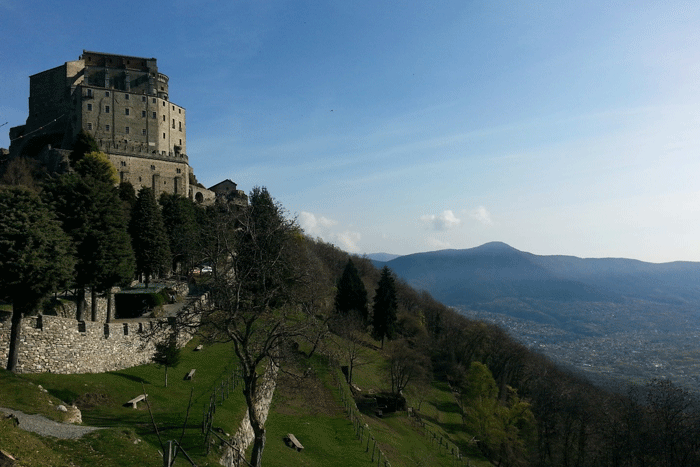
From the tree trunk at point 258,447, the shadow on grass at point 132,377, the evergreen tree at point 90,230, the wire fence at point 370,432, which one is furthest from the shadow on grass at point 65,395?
the wire fence at point 370,432

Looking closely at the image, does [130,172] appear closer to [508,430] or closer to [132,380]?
[132,380]

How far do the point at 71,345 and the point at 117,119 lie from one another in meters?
74.4

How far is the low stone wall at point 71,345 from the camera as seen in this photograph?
79.0 feet

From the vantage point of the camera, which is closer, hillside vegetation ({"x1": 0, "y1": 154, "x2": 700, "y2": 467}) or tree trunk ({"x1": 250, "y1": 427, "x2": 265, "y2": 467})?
tree trunk ({"x1": 250, "y1": 427, "x2": 265, "y2": 467})

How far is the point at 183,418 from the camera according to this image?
2362 centimetres

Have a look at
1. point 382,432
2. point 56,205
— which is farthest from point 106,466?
point 382,432

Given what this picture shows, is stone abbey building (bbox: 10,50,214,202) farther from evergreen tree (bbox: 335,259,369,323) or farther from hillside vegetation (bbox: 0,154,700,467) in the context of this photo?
evergreen tree (bbox: 335,259,369,323)

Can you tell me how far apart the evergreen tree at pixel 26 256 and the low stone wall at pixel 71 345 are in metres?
0.75

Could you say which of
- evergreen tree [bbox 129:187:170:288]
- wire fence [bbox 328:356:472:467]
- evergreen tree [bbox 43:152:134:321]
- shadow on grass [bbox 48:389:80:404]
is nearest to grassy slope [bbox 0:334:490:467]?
shadow on grass [bbox 48:389:80:404]

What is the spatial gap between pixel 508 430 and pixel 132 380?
4917 centimetres

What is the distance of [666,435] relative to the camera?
168 ft

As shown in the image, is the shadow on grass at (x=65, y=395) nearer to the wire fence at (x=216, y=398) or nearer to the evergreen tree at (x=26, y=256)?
the evergreen tree at (x=26, y=256)

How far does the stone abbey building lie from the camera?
8544 centimetres

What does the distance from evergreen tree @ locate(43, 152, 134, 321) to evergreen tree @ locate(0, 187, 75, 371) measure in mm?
6076
